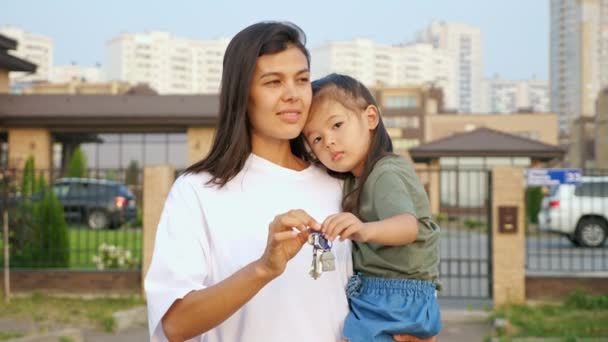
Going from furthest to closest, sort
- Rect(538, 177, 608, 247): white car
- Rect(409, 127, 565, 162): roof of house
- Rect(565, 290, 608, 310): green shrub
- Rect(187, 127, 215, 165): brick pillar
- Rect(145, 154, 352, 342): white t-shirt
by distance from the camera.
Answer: Rect(409, 127, 565, 162): roof of house < Rect(187, 127, 215, 165): brick pillar < Rect(538, 177, 608, 247): white car < Rect(565, 290, 608, 310): green shrub < Rect(145, 154, 352, 342): white t-shirt

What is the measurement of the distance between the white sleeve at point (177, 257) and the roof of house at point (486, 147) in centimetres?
3156

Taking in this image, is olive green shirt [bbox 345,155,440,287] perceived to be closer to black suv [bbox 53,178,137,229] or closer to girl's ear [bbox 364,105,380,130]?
girl's ear [bbox 364,105,380,130]

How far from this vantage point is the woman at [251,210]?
2332 mm

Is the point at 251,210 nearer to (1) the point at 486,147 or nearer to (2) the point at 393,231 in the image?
(2) the point at 393,231

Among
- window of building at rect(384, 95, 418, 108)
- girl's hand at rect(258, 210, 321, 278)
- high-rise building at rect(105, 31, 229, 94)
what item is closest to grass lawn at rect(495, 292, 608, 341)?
girl's hand at rect(258, 210, 321, 278)

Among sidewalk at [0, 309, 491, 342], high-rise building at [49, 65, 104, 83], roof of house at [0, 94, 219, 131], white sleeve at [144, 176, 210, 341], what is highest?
high-rise building at [49, 65, 104, 83]

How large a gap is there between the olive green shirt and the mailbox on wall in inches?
382

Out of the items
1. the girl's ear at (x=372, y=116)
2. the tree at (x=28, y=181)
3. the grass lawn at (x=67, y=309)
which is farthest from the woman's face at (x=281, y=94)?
the tree at (x=28, y=181)

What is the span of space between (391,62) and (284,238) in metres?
188

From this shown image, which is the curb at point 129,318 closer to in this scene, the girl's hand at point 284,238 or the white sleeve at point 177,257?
the white sleeve at point 177,257

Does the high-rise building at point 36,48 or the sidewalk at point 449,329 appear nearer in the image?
the sidewalk at point 449,329

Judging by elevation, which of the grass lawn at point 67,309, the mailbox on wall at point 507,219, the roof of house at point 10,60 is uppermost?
the roof of house at point 10,60

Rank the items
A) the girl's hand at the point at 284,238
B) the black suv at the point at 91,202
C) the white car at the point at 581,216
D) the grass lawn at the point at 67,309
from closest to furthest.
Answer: the girl's hand at the point at 284,238 < the grass lawn at the point at 67,309 < the black suv at the point at 91,202 < the white car at the point at 581,216

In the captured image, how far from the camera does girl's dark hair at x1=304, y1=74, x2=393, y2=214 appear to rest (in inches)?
104
